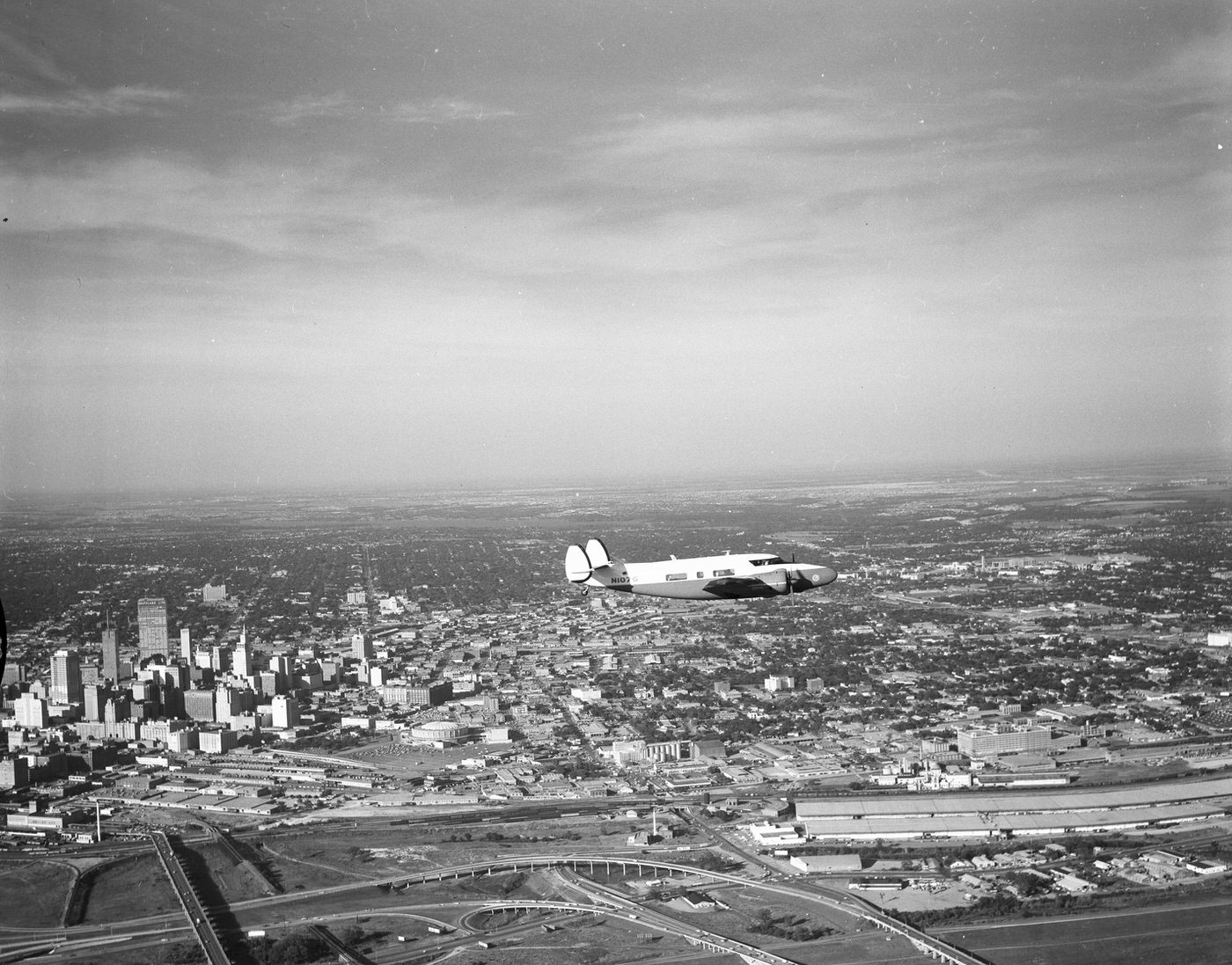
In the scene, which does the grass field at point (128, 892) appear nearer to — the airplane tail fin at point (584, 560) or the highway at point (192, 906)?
the highway at point (192, 906)

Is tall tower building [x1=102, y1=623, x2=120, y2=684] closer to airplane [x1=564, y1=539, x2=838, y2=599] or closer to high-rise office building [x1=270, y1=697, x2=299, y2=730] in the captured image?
high-rise office building [x1=270, y1=697, x2=299, y2=730]

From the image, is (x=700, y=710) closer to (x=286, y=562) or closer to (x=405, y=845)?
(x=405, y=845)

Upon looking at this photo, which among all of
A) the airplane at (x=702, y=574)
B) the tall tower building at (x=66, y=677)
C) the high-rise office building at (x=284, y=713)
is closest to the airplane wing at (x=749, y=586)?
the airplane at (x=702, y=574)

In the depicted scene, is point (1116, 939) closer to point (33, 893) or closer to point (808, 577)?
point (808, 577)

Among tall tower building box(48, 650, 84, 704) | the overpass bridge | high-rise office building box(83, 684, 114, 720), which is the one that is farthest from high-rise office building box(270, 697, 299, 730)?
the overpass bridge

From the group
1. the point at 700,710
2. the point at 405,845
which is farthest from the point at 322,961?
the point at 700,710
